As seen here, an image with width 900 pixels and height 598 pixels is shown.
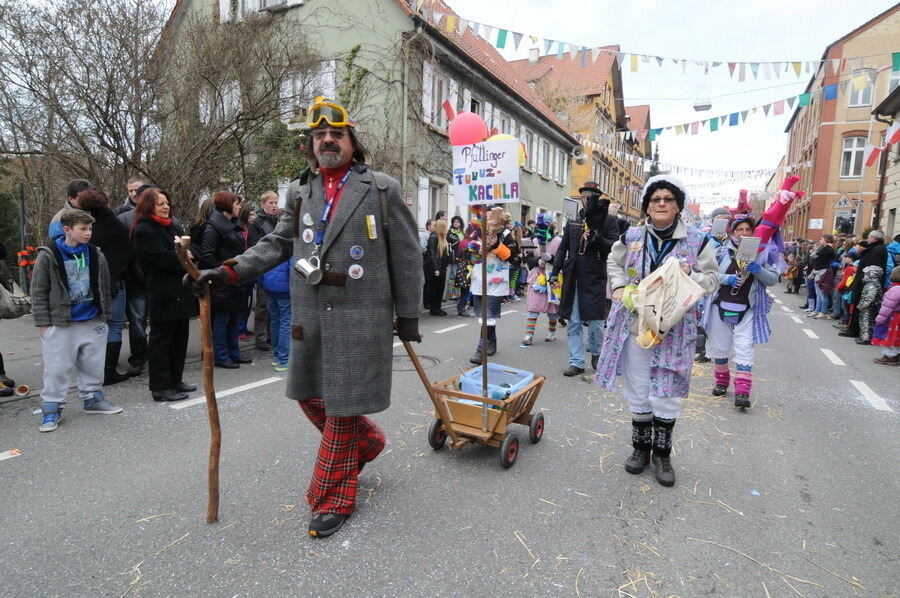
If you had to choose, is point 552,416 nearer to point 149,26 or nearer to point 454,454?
point 454,454

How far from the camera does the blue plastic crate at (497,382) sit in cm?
389

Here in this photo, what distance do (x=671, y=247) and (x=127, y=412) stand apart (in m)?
4.53

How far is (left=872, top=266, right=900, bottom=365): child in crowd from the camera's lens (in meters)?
7.59

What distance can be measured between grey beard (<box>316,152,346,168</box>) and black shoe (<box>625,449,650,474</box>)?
2.63 metres

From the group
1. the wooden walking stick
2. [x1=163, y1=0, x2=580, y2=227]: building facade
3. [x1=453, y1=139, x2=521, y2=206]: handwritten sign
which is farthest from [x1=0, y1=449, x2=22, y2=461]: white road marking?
[x1=163, y1=0, x2=580, y2=227]: building facade

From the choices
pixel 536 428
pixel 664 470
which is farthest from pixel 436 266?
pixel 664 470

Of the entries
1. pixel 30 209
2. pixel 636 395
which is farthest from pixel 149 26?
pixel 636 395

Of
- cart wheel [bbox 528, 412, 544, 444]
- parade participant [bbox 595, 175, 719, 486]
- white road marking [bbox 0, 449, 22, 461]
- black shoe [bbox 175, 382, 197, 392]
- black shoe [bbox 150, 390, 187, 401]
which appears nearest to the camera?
parade participant [bbox 595, 175, 719, 486]

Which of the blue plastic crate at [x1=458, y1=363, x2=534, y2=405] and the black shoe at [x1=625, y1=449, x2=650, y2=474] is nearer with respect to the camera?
the black shoe at [x1=625, y1=449, x2=650, y2=474]

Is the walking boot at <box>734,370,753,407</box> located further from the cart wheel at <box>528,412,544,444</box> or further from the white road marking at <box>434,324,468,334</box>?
the white road marking at <box>434,324,468,334</box>

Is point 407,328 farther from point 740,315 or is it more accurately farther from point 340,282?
point 740,315

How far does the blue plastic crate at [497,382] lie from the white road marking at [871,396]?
12.6 feet

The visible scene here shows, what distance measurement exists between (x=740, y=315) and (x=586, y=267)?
162cm

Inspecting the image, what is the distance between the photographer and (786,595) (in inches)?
92.9
